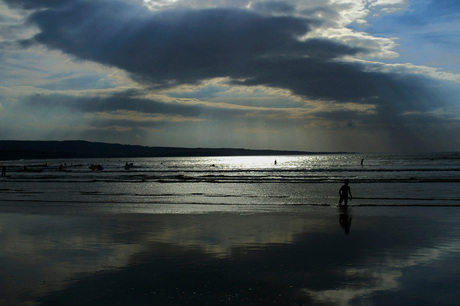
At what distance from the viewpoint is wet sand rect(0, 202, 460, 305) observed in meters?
8.41

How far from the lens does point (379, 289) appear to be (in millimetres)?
8680

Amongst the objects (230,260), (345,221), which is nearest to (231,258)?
(230,260)

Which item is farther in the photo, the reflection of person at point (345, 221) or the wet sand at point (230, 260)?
the reflection of person at point (345, 221)

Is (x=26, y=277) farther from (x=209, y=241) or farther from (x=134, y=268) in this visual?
(x=209, y=241)

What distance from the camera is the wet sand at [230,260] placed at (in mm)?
8414

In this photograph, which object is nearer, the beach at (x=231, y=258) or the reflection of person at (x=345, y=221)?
the beach at (x=231, y=258)

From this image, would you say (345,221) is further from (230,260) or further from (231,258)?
(230,260)

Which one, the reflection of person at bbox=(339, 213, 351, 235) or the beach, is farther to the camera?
the reflection of person at bbox=(339, 213, 351, 235)

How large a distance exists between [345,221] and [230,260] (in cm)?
871

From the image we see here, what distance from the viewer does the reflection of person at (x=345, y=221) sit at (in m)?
16.0

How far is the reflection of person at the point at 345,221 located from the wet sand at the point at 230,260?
0.14 feet

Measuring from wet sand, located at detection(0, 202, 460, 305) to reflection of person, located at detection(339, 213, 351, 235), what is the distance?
4 cm

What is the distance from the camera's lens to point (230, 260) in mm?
11086

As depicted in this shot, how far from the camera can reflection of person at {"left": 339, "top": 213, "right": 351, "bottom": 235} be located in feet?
52.6
